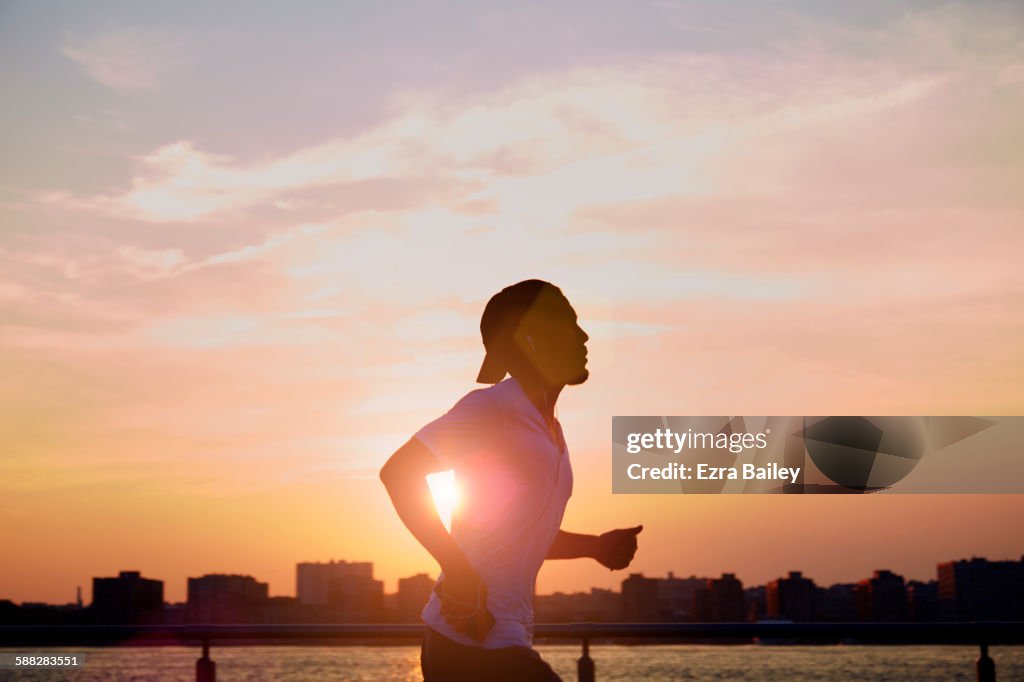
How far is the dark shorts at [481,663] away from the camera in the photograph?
2912 millimetres

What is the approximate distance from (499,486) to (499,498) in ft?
0.10

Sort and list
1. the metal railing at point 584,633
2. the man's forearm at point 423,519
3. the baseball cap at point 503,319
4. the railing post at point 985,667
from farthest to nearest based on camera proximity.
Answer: the railing post at point 985,667 → the metal railing at point 584,633 → the baseball cap at point 503,319 → the man's forearm at point 423,519

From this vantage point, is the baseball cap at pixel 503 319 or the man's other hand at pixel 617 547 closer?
the baseball cap at pixel 503 319

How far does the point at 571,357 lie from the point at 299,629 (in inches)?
120

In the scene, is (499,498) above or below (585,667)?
above

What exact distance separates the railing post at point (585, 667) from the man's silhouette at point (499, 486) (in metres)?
2.54

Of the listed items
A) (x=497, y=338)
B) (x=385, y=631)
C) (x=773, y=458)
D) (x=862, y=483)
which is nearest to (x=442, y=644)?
(x=497, y=338)

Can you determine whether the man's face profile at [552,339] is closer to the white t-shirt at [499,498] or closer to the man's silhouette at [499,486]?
the man's silhouette at [499,486]

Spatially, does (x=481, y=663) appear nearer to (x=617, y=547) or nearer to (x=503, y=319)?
(x=617, y=547)

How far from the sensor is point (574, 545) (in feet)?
11.3

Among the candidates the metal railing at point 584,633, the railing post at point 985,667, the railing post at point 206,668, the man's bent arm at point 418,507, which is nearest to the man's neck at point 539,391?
the man's bent arm at point 418,507

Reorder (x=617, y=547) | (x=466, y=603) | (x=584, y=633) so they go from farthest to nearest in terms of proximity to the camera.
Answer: (x=584, y=633) < (x=617, y=547) < (x=466, y=603)

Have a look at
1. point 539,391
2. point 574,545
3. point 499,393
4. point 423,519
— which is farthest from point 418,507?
point 574,545

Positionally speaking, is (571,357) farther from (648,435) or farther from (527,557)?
(648,435)
